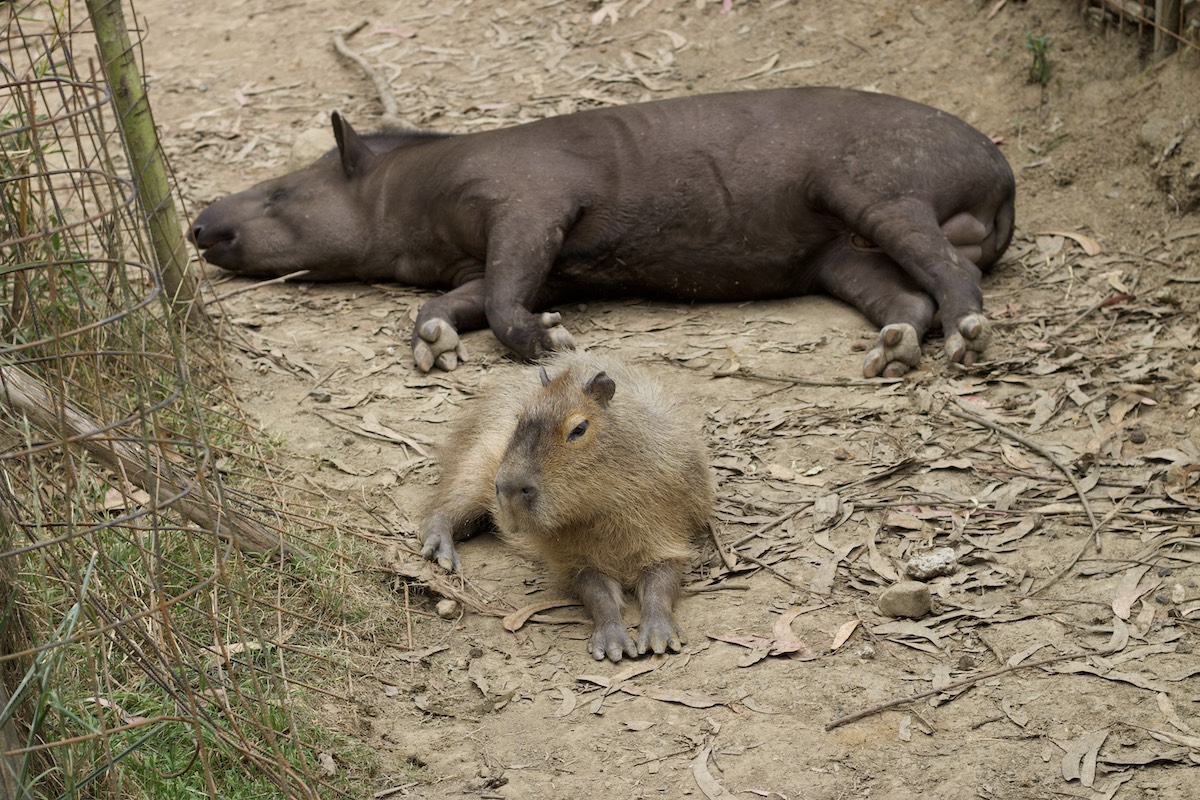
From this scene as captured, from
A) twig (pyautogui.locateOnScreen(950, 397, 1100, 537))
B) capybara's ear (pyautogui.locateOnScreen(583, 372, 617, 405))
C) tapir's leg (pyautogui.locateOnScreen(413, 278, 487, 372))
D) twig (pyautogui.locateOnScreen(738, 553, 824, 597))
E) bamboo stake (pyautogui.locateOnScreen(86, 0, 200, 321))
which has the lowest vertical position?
twig (pyautogui.locateOnScreen(738, 553, 824, 597))

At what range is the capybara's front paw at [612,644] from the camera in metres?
4.37

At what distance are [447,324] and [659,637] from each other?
111 inches

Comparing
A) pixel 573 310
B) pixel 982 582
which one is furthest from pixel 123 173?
pixel 982 582

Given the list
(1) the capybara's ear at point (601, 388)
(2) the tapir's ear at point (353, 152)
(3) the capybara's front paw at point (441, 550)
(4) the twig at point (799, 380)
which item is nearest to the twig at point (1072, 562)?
(4) the twig at point (799, 380)

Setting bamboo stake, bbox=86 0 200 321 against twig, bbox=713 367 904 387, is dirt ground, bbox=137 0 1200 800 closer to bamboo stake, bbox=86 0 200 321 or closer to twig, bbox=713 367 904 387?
twig, bbox=713 367 904 387

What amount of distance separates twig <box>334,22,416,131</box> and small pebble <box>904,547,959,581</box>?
17.7ft

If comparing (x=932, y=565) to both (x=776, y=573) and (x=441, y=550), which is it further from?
(x=441, y=550)

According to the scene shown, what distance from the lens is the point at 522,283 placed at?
22.6 ft

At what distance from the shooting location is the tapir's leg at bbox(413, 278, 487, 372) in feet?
Answer: 21.7

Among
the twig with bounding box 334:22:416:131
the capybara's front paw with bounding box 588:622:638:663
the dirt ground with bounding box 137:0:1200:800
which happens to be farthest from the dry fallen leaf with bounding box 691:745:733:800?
the twig with bounding box 334:22:416:131

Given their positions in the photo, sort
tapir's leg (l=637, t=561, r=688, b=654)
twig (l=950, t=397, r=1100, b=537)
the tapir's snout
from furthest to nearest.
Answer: the tapir's snout < twig (l=950, t=397, r=1100, b=537) < tapir's leg (l=637, t=561, r=688, b=654)

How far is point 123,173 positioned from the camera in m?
9.28

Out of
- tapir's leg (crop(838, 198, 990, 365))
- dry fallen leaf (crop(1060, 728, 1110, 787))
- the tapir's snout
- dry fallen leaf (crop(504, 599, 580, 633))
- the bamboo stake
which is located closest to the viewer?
dry fallen leaf (crop(1060, 728, 1110, 787))

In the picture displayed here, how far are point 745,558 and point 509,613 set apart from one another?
92cm
